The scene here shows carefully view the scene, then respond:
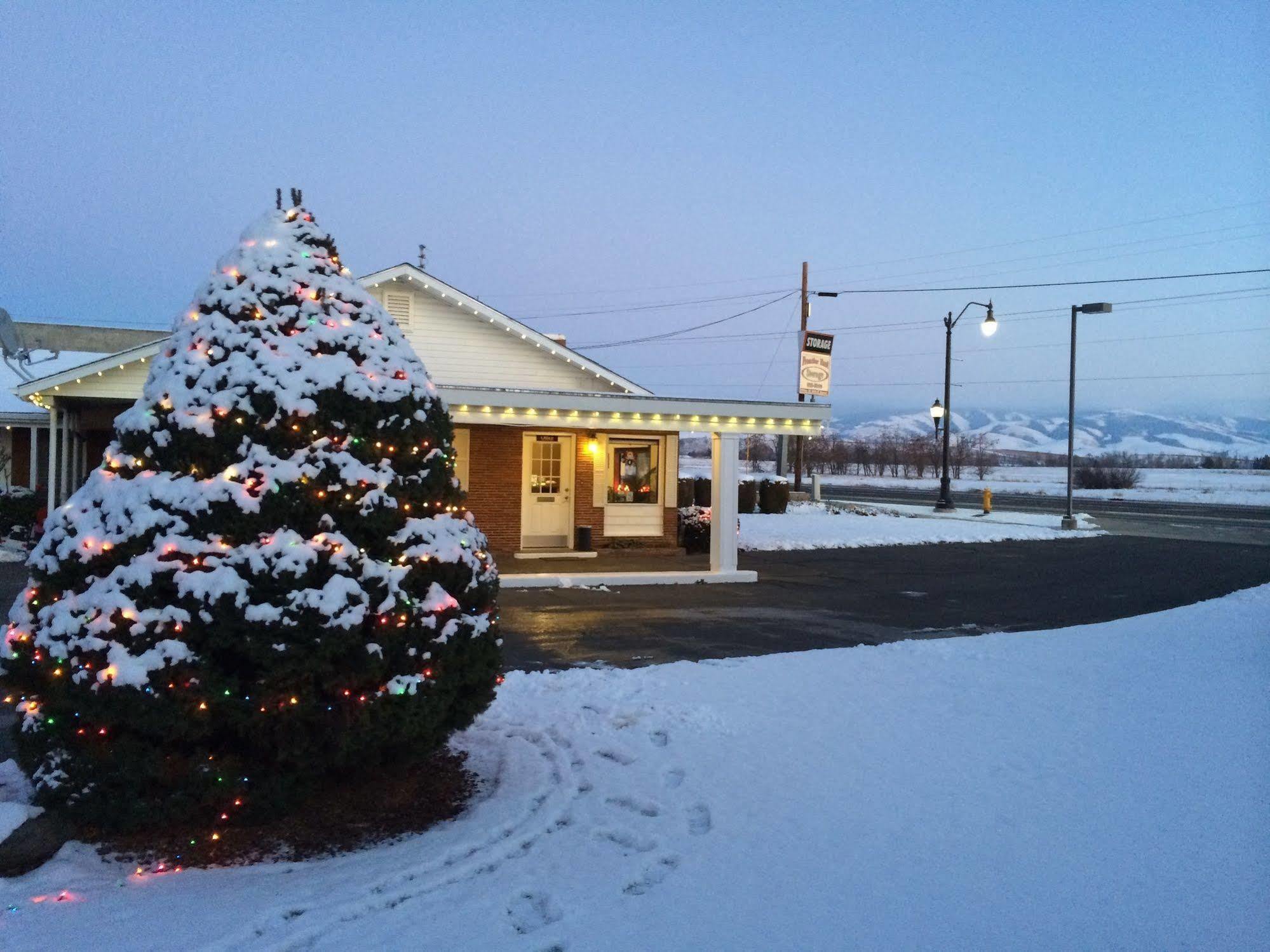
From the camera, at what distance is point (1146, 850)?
4.46m

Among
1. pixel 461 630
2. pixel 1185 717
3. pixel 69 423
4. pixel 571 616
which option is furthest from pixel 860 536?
pixel 461 630

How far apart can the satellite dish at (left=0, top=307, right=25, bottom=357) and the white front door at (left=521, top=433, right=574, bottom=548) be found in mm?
12696

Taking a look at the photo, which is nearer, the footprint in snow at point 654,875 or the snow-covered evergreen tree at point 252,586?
the footprint in snow at point 654,875

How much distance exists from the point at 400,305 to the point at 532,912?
49.0 feet

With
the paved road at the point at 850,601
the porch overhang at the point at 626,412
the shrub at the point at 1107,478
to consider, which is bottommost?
the paved road at the point at 850,601

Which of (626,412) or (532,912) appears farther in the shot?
(626,412)

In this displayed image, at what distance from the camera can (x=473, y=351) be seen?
1784cm

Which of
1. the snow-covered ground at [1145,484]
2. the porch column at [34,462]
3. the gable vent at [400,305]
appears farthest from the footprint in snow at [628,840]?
the snow-covered ground at [1145,484]

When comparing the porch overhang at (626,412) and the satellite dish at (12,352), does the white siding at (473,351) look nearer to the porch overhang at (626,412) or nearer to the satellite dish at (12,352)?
the porch overhang at (626,412)

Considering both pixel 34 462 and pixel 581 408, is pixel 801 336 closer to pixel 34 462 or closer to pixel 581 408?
pixel 581 408

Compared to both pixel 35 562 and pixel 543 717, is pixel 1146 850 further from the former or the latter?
pixel 35 562

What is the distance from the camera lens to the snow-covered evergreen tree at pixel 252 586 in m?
4.22

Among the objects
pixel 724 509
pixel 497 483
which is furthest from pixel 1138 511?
pixel 497 483

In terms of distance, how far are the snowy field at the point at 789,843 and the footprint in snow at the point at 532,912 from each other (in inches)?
0.6
